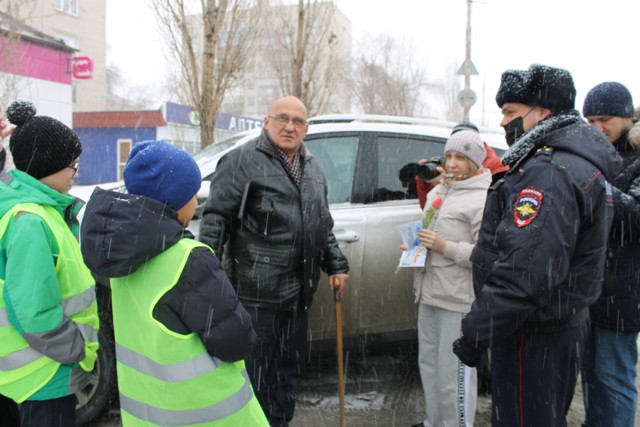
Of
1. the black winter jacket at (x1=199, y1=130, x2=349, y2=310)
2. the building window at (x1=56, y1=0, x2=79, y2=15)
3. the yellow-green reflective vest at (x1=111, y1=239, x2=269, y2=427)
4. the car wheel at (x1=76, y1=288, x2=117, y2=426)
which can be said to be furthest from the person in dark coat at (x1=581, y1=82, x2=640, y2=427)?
the building window at (x1=56, y1=0, x2=79, y2=15)

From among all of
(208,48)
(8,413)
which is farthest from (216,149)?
(208,48)

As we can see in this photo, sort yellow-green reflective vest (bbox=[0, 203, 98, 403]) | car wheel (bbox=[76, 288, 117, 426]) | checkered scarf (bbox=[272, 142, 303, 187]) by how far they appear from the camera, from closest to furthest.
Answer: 1. yellow-green reflective vest (bbox=[0, 203, 98, 403])
2. checkered scarf (bbox=[272, 142, 303, 187])
3. car wheel (bbox=[76, 288, 117, 426])

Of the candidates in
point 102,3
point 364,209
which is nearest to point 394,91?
point 102,3

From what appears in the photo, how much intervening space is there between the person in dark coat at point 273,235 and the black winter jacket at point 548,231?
1060 millimetres

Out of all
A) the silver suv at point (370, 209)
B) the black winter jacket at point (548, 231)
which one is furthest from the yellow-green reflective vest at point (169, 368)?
the silver suv at point (370, 209)

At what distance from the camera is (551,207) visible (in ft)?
6.19

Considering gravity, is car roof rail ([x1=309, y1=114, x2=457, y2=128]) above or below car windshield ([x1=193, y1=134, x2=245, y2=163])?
above

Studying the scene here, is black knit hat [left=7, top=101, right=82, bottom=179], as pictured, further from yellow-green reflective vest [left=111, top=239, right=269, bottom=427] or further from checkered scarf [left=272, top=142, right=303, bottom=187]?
checkered scarf [left=272, top=142, right=303, bottom=187]

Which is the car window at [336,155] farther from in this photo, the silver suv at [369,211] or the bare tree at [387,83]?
the bare tree at [387,83]

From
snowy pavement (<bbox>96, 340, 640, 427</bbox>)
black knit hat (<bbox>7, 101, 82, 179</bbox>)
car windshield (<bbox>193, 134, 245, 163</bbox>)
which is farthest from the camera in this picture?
car windshield (<bbox>193, 134, 245, 163</bbox>)

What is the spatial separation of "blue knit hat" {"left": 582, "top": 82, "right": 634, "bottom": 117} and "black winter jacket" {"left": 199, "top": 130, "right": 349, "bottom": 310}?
5.35 feet

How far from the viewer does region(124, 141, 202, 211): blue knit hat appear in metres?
1.65

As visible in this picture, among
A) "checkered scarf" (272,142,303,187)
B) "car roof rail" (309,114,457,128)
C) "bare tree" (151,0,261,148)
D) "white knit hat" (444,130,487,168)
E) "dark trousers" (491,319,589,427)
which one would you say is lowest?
"dark trousers" (491,319,589,427)

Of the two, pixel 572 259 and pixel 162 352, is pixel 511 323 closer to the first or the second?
pixel 572 259
